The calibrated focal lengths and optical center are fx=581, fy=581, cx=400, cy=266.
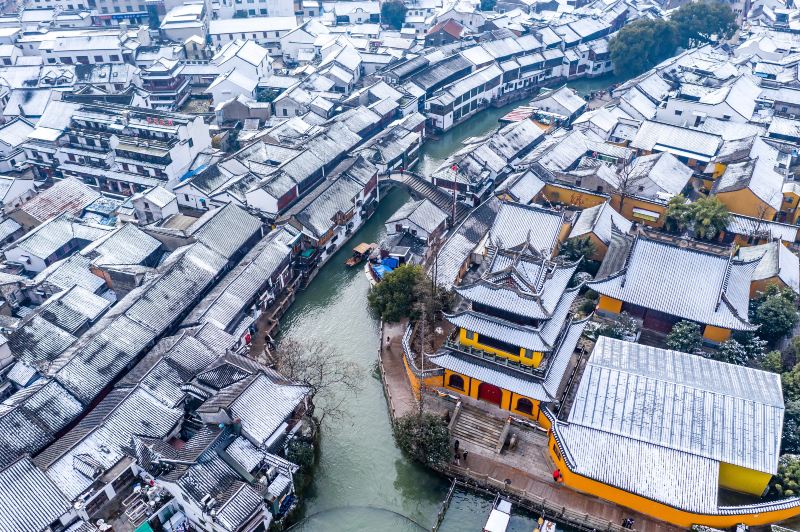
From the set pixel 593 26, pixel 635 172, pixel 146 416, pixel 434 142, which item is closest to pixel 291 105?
pixel 434 142

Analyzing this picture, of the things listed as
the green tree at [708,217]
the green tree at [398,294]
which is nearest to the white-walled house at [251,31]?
the green tree at [398,294]

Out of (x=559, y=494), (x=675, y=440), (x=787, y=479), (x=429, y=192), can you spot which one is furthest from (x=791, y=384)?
(x=429, y=192)

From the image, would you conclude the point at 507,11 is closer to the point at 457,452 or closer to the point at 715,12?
the point at 715,12

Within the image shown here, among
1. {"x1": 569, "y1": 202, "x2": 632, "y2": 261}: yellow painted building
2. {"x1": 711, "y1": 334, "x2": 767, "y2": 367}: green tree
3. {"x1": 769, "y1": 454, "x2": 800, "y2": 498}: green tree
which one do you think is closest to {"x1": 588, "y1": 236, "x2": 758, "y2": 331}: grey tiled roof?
{"x1": 711, "y1": 334, "x2": 767, "y2": 367}: green tree

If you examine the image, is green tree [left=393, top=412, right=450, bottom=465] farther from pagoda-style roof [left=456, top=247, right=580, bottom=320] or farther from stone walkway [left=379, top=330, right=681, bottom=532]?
pagoda-style roof [left=456, top=247, right=580, bottom=320]

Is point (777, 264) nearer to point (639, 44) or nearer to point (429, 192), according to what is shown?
point (429, 192)

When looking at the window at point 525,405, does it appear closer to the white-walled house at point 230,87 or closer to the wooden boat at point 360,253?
the wooden boat at point 360,253

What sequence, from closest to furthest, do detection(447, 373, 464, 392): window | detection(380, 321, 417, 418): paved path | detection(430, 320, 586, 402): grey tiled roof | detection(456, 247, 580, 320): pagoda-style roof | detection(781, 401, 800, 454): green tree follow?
detection(781, 401, 800, 454): green tree
detection(456, 247, 580, 320): pagoda-style roof
detection(430, 320, 586, 402): grey tiled roof
detection(447, 373, 464, 392): window
detection(380, 321, 417, 418): paved path
